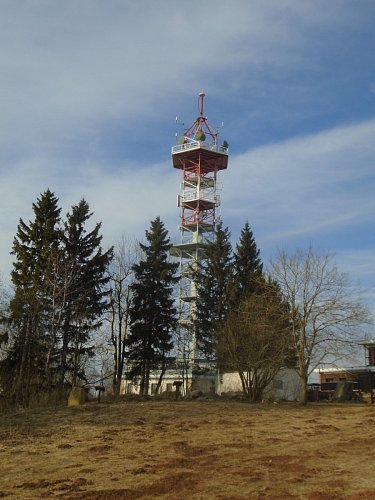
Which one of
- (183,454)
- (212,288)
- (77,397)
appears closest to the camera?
(183,454)

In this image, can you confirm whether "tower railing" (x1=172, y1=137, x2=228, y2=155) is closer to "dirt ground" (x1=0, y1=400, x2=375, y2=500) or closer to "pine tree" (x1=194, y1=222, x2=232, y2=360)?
"pine tree" (x1=194, y1=222, x2=232, y2=360)

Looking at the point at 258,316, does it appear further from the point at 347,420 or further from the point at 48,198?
the point at 48,198

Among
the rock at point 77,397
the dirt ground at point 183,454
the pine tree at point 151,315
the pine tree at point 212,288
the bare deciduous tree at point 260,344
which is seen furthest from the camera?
the pine tree at point 212,288

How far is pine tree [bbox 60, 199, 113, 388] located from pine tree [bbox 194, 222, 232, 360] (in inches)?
320

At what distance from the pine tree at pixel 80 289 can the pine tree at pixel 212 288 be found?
8.12m

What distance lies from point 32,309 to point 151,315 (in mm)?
8925

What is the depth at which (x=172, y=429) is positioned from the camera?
54.1ft

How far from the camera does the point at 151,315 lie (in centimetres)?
3672

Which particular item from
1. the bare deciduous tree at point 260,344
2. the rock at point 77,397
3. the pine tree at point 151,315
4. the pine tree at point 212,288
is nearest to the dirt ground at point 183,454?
the rock at point 77,397

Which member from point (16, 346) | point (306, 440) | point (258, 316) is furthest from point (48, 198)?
point (306, 440)

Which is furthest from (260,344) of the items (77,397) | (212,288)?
(212,288)

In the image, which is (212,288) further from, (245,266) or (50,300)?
(50,300)

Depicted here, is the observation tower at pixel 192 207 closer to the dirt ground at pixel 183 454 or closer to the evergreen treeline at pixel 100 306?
the evergreen treeline at pixel 100 306

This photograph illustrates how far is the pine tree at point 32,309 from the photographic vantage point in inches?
1153
